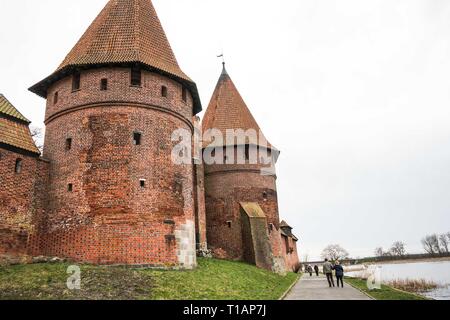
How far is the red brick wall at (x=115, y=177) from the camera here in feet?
44.6

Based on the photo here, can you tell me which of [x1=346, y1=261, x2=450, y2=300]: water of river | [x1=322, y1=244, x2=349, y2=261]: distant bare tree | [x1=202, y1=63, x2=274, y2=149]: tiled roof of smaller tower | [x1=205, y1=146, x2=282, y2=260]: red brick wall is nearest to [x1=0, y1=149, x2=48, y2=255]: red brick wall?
[x1=205, y1=146, x2=282, y2=260]: red brick wall

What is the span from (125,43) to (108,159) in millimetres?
5286

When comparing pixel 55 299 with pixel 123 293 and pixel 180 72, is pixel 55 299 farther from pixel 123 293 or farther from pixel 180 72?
pixel 180 72

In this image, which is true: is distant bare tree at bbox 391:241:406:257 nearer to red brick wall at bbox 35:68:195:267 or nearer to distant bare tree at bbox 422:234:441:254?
distant bare tree at bbox 422:234:441:254

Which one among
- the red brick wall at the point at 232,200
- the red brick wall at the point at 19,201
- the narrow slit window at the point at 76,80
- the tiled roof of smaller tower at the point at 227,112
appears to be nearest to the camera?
the red brick wall at the point at 19,201

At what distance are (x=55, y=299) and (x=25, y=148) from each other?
7061mm

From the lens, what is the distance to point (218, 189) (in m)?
23.8

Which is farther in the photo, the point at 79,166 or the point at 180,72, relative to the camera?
the point at 180,72

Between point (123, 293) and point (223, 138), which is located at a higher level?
point (223, 138)

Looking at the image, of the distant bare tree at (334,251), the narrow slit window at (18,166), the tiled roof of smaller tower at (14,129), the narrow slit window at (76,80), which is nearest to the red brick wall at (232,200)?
the narrow slit window at (76,80)

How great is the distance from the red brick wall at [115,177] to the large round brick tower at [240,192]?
7235 millimetres

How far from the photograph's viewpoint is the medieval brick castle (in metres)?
13.6

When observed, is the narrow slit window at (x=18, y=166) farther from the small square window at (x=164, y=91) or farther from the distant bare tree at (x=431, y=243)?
the distant bare tree at (x=431, y=243)
